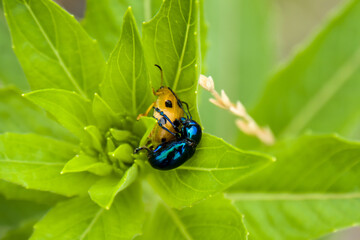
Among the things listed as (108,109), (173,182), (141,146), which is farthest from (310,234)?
(108,109)

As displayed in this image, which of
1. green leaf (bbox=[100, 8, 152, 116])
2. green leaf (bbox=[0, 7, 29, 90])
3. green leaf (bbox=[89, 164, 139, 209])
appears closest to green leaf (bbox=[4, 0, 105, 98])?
green leaf (bbox=[100, 8, 152, 116])

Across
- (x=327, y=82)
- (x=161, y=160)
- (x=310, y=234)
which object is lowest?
(x=310, y=234)

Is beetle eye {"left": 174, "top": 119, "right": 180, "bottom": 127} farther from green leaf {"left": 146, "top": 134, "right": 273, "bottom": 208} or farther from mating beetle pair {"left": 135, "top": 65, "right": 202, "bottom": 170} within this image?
green leaf {"left": 146, "top": 134, "right": 273, "bottom": 208}

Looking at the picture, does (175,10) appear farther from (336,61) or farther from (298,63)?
(336,61)

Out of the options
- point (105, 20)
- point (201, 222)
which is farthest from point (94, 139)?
point (105, 20)

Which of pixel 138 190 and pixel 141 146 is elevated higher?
pixel 141 146

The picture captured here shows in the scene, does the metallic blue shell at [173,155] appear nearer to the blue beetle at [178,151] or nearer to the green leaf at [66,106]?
the blue beetle at [178,151]

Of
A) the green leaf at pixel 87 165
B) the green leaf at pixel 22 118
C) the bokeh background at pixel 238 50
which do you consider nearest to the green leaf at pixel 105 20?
the green leaf at pixel 22 118
